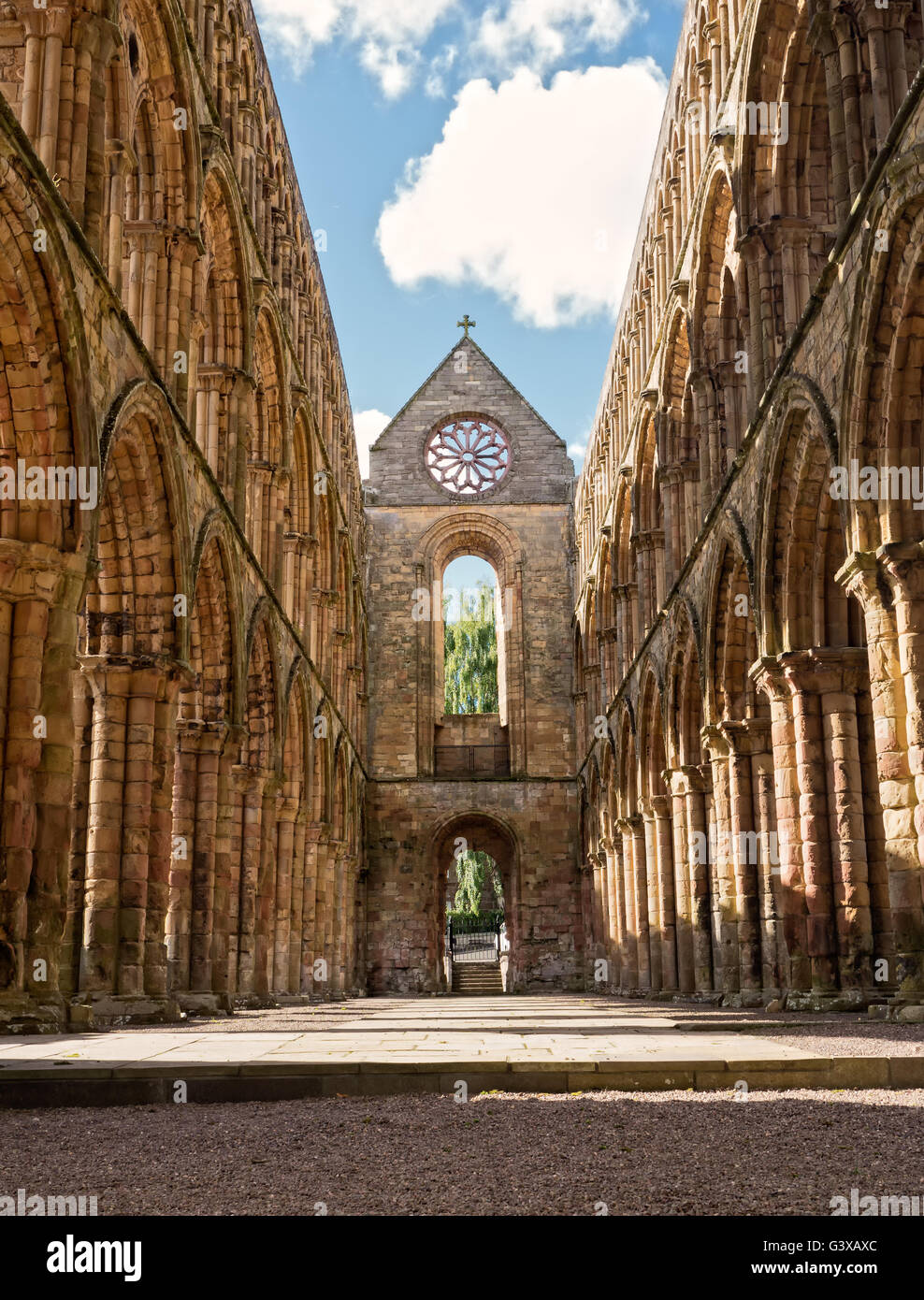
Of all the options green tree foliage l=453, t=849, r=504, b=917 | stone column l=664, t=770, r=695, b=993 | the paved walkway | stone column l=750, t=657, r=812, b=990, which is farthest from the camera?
green tree foliage l=453, t=849, r=504, b=917

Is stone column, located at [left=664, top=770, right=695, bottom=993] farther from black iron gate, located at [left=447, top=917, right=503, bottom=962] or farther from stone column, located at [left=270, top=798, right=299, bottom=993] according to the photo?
black iron gate, located at [left=447, top=917, right=503, bottom=962]

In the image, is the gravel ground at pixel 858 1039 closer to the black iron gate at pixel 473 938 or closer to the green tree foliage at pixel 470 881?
the black iron gate at pixel 473 938

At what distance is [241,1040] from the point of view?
964 centimetres

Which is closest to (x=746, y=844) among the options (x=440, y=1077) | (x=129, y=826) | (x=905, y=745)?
(x=905, y=745)

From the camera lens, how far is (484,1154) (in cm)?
515

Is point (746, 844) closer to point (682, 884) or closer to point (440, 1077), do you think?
point (682, 884)

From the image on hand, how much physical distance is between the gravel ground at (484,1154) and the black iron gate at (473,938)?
39.0 metres

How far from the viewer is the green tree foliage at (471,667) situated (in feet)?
152

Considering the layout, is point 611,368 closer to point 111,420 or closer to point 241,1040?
point 111,420

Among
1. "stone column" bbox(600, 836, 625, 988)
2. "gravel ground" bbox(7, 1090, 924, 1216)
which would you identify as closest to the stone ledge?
"gravel ground" bbox(7, 1090, 924, 1216)

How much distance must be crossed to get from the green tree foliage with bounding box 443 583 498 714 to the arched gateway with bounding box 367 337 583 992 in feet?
26.0

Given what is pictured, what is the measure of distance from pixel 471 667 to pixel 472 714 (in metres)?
8.96

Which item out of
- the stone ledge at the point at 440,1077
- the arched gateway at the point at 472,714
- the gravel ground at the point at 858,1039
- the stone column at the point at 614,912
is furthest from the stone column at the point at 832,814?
the arched gateway at the point at 472,714

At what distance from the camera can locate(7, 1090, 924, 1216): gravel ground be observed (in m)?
4.29
